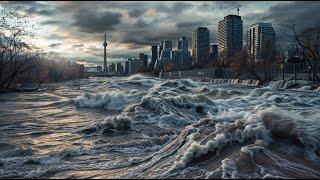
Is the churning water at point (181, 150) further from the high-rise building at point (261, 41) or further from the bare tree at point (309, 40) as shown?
the high-rise building at point (261, 41)

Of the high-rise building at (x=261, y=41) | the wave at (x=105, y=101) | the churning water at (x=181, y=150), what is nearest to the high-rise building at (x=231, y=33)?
the high-rise building at (x=261, y=41)

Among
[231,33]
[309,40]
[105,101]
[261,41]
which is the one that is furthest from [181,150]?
[231,33]

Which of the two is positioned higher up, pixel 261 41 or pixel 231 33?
pixel 231 33

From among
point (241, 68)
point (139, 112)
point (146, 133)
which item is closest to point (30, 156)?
point (146, 133)

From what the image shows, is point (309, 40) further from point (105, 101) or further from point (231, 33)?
point (231, 33)

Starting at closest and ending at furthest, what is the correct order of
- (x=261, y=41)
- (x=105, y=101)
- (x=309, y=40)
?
1. (x=105, y=101)
2. (x=309, y=40)
3. (x=261, y=41)

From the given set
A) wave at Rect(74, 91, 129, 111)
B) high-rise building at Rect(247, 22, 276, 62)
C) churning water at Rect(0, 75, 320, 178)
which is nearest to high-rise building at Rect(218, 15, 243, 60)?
high-rise building at Rect(247, 22, 276, 62)

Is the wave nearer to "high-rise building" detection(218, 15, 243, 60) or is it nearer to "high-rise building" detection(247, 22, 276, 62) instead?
"high-rise building" detection(247, 22, 276, 62)

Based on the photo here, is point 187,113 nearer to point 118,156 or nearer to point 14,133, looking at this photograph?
point 14,133
